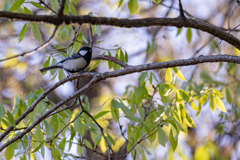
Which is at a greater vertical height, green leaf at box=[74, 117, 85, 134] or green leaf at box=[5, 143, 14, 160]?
green leaf at box=[74, 117, 85, 134]

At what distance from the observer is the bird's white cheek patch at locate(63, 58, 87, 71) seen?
10.3 feet

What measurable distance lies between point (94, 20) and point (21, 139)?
1.10 meters

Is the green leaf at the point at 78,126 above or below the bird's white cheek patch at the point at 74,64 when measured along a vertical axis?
below

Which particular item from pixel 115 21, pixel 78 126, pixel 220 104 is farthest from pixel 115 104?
pixel 220 104

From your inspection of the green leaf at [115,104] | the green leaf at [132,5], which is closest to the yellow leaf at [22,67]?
the green leaf at [115,104]

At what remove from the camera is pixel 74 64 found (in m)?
3.16

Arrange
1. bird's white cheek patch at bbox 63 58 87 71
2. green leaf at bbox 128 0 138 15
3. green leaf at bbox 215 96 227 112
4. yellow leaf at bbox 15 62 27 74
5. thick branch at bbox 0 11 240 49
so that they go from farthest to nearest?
1. yellow leaf at bbox 15 62 27 74
2. bird's white cheek patch at bbox 63 58 87 71
3. green leaf at bbox 215 96 227 112
4. green leaf at bbox 128 0 138 15
5. thick branch at bbox 0 11 240 49

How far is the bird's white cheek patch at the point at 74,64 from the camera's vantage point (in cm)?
315

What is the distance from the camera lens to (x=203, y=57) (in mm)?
1625

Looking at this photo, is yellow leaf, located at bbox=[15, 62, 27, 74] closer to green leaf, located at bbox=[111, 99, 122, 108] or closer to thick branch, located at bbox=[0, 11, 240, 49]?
green leaf, located at bbox=[111, 99, 122, 108]

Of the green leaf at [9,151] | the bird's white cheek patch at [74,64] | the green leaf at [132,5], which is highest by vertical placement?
the bird's white cheek patch at [74,64]

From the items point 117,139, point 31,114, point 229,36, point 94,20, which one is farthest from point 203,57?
point 117,139

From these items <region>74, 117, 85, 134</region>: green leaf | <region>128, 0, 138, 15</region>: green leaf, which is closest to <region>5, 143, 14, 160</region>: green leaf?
<region>74, 117, 85, 134</region>: green leaf

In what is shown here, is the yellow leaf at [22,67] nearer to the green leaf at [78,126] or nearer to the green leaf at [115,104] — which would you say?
the green leaf at [78,126]
